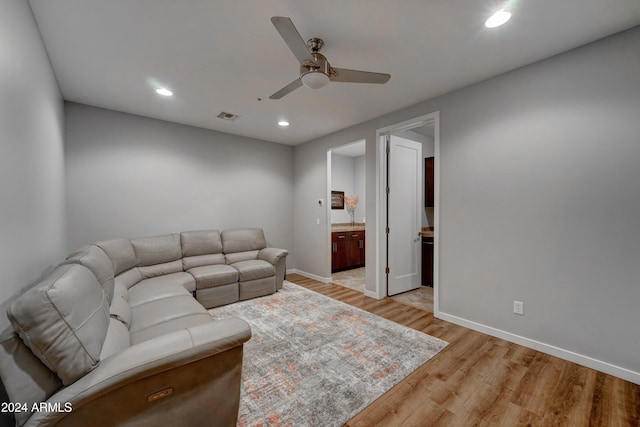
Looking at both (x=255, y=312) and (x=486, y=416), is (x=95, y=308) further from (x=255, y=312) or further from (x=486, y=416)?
(x=486, y=416)

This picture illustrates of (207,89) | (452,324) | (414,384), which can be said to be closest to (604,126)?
(452,324)

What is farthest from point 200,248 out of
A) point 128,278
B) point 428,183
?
point 428,183

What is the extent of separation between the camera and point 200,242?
397cm

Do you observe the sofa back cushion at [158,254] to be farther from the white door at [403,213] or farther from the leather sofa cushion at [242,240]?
the white door at [403,213]

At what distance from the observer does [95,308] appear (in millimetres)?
1429

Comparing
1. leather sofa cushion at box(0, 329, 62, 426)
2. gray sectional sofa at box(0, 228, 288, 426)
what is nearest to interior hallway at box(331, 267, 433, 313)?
gray sectional sofa at box(0, 228, 288, 426)

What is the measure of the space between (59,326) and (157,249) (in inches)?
106

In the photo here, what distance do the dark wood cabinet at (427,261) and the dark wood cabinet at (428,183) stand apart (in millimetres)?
654

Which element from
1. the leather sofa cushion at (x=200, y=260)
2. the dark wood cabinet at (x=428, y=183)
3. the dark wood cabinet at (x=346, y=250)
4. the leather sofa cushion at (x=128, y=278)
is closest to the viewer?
the leather sofa cushion at (x=128, y=278)

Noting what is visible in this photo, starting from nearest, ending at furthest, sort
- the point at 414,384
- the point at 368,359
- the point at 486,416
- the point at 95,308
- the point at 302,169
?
the point at 95,308, the point at 486,416, the point at 414,384, the point at 368,359, the point at 302,169

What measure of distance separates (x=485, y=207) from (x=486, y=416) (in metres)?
1.88

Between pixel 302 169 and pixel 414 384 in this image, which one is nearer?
pixel 414 384

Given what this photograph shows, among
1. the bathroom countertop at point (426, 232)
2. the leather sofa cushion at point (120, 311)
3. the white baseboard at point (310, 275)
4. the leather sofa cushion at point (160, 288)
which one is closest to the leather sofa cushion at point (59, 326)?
the leather sofa cushion at point (120, 311)

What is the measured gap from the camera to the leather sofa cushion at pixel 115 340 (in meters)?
1.36
